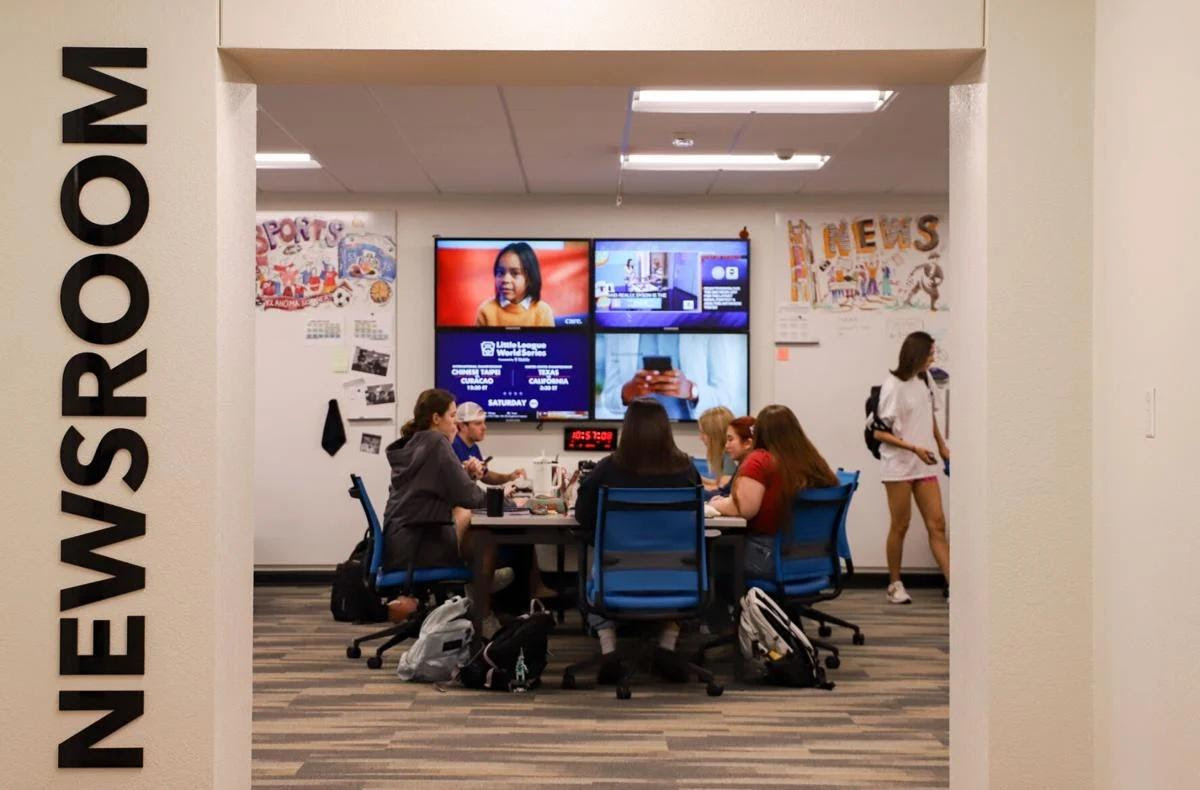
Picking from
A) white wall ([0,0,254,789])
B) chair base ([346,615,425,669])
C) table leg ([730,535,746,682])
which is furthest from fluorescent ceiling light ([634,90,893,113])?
white wall ([0,0,254,789])

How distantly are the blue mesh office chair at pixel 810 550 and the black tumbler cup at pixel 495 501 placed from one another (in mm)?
1242

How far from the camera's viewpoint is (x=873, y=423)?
8078 millimetres

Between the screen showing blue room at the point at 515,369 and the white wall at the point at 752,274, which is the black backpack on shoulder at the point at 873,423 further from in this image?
the screen showing blue room at the point at 515,369

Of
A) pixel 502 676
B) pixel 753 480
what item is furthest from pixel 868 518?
pixel 502 676

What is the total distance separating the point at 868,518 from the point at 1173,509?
18.9 ft

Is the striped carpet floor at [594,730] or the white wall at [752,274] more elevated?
the white wall at [752,274]

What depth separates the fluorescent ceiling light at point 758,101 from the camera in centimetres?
590

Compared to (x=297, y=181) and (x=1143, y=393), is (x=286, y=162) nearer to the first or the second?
(x=297, y=181)

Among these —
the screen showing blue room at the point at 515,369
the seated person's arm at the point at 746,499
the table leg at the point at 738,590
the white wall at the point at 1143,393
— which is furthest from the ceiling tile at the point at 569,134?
the white wall at the point at 1143,393

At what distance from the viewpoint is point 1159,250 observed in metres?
2.91

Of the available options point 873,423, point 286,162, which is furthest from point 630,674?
point 286,162

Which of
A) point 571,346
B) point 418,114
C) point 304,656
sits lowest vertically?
point 304,656

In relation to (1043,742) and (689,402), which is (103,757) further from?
(689,402)

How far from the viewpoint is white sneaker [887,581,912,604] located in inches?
314
